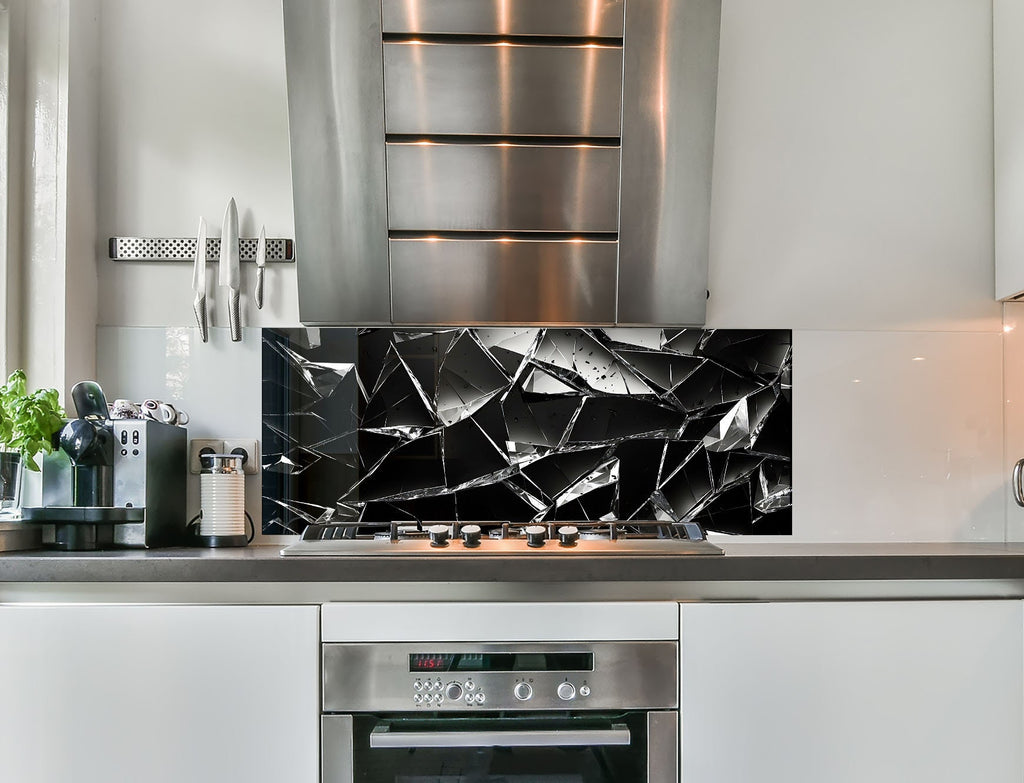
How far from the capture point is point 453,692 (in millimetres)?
1512

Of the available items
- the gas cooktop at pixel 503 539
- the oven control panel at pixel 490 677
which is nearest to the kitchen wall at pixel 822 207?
the gas cooktop at pixel 503 539

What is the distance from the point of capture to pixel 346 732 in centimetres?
152

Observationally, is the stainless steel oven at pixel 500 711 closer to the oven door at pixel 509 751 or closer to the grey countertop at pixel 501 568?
the oven door at pixel 509 751

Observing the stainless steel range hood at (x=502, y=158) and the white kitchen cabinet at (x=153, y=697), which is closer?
the white kitchen cabinet at (x=153, y=697)

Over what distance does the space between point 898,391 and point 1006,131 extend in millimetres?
686

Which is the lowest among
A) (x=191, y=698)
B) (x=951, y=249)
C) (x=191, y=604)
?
(x=191, y=698)

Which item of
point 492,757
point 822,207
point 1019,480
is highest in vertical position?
point 822,207

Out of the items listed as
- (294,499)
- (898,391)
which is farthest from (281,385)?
(898,391)

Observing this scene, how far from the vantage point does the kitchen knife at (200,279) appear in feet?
6.71

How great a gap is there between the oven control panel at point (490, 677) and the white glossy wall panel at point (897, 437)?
30.3 inches

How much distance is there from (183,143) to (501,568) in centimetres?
137

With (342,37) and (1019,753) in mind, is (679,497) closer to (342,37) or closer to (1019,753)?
(1019,753)

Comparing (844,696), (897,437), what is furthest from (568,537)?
(897,437)

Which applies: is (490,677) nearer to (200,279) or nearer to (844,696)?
(844,696)
